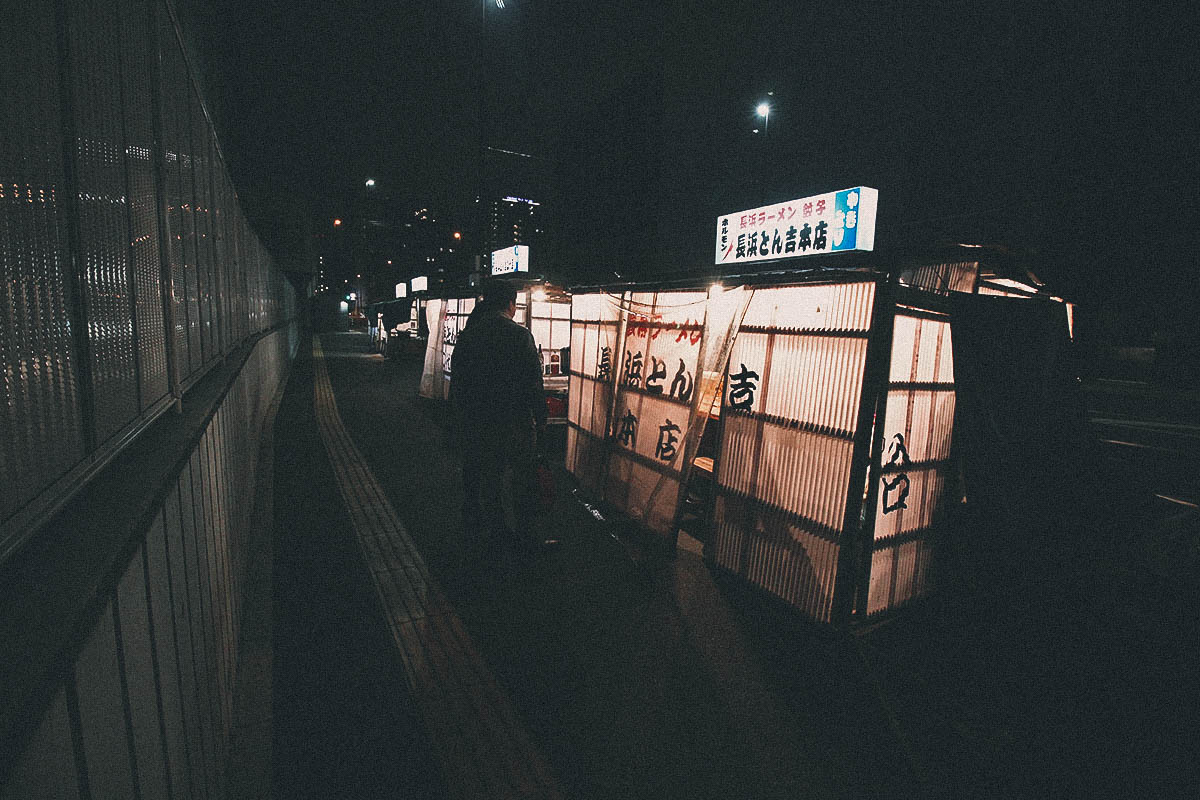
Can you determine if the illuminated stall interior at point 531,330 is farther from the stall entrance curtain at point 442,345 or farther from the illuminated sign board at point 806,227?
the illuminated sign board at point 806,227

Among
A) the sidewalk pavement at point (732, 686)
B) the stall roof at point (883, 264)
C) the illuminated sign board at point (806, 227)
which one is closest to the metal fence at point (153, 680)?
the sidewalk pavement at point (732, 686)

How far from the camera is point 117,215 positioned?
6.72 ft

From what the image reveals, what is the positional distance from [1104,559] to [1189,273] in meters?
11.1

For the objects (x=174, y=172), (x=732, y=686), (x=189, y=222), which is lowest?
(x=732, y=686)

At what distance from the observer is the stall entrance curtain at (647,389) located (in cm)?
611

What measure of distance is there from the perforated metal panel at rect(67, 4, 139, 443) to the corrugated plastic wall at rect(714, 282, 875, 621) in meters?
5.00

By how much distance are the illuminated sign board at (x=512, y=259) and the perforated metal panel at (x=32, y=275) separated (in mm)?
19333

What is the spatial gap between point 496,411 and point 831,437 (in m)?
3.53

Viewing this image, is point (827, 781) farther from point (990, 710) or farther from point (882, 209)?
point (882, 209)

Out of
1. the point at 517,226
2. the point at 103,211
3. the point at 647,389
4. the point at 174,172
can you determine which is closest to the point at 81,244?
the point at 103,211

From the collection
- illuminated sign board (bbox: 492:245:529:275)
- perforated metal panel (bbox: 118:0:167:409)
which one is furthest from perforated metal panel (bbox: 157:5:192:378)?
illuminated sign board (bbox: 492:245:529:275)

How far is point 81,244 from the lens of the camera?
1.67m

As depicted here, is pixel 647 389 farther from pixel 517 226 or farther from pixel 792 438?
pixel 517 226

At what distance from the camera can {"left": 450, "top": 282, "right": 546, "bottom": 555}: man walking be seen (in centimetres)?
590
